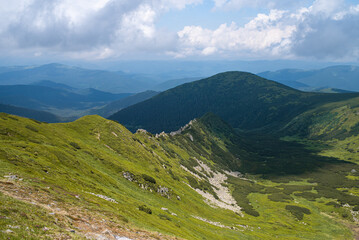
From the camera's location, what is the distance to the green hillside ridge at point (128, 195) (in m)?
25.4

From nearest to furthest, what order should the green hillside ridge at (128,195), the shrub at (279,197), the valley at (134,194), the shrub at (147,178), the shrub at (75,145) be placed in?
→ the green hillside ridge at (128,195) → the valley at (134,194) → the shrub at (75,145) → the shrub at (147,178) → the shrub at (279,197)

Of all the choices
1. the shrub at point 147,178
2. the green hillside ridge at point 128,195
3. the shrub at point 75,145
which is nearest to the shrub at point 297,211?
the green hillside ridge at point 128,195

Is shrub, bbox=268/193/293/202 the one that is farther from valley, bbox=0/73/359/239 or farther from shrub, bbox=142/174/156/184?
shrub, bbox=142/174/156/184

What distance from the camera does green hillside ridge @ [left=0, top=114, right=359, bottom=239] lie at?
83.3 feet

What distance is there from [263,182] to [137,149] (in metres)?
104

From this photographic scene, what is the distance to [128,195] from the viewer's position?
52.4m

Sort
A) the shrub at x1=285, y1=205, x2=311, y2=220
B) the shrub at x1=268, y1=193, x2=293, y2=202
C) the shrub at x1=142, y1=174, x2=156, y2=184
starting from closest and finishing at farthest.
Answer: the shrub at x1=142, y1=174, x2=156, y2=184, the shrub at x1=285, y1=205, x2=311, y2=220, the shrub at x1=268, y1=193, x2=293, y2=202

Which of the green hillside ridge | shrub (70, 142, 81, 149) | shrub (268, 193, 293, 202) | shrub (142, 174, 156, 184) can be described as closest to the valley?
the green hillside ridge

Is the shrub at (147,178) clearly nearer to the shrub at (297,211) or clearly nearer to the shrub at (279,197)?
the shrub at (297,211)

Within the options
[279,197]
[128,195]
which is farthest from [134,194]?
[279,197]

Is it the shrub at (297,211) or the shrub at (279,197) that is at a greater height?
the shrub at (297,211)

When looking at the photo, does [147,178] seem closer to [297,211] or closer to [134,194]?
[134,194]

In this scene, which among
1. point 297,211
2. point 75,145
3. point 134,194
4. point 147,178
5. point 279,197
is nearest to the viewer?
point 134,194

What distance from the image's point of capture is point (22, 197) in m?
25.6
